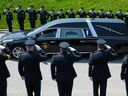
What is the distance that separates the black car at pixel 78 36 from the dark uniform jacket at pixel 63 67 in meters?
6.51

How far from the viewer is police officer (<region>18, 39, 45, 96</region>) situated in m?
9.82

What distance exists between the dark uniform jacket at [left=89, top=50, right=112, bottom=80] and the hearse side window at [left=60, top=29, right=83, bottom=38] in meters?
6.09

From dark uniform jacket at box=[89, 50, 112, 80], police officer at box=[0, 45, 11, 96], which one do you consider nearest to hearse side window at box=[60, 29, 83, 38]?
dark uniform jacket at box=[89, 50, 112, 80]

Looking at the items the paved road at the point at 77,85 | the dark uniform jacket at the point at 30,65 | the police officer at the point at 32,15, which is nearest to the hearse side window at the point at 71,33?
the paved road at the point at 77,85

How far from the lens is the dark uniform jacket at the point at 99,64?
10.3 m

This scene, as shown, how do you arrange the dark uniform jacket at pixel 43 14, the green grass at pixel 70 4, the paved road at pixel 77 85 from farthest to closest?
1. the green grass at pixel 70 4
2. the dark uniform jacket at pixel 43 14
3. the paved road at pixel 77 85

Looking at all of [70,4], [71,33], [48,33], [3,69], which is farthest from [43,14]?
[3,69]

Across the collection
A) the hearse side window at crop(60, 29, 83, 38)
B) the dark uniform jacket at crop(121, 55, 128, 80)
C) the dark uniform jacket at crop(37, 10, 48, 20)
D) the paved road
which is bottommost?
the paved road

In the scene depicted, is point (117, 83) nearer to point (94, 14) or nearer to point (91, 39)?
point (91, 39)

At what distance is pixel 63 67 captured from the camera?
9.89m

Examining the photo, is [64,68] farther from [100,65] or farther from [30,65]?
[100,65]

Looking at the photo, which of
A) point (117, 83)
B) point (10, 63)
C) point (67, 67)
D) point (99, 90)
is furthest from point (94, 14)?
point (67, 67)

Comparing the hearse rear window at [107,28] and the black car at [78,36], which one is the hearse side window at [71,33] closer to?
the black car at [78,36]

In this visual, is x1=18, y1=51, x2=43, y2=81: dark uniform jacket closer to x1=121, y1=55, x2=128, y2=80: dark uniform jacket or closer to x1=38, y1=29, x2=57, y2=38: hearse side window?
x1=121, y1=55, x2=128, y2=80: dark uniform jacket
